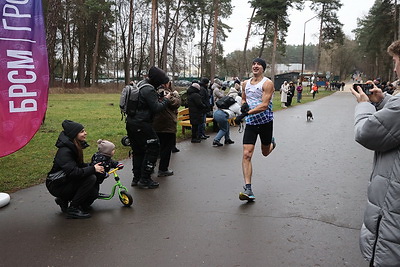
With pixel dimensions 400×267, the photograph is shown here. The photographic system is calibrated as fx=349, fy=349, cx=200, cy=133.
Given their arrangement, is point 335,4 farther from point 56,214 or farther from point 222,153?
point 56,214

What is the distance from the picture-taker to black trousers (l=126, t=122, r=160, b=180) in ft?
17.5

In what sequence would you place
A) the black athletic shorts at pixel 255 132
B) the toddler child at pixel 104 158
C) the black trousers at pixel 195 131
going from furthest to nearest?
the black trousers at pixel 195 131, the black athletic shorts at pixel 255 132, the toddler child at pixel 104 158

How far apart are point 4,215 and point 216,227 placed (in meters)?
2.68

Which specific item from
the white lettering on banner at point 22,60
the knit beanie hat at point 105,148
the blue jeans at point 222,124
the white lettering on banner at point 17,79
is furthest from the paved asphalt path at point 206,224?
the blue jeans at point 222,124

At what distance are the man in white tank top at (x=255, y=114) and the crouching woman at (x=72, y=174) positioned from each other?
201cm

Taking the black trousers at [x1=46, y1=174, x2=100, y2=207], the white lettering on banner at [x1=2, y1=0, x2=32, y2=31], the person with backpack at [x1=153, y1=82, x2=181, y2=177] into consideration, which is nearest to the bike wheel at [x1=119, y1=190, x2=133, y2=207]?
the black trousers at [x1=46, y1=174, x2=100, y2=207]

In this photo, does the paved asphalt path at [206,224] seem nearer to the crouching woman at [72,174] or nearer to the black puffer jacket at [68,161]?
the crouching woman at [72,174]

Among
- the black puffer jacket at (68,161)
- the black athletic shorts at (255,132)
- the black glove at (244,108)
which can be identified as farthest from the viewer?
the black athletic shorts at (255,132)

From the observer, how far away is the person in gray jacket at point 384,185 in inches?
80.1

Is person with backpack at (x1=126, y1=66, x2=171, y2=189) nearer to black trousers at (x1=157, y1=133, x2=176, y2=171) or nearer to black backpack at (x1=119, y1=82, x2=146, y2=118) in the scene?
black backpack at (x1=119, y1=82, x2=146, y2=118)

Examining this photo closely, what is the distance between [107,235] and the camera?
3863mm

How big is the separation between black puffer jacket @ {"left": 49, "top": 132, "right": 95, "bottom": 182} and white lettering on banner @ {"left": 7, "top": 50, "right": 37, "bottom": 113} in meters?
0.78

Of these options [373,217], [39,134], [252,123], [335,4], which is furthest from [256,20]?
[373,217]

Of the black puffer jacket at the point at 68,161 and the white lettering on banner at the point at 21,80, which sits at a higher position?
the white lettering on banner at the point at 21,80
